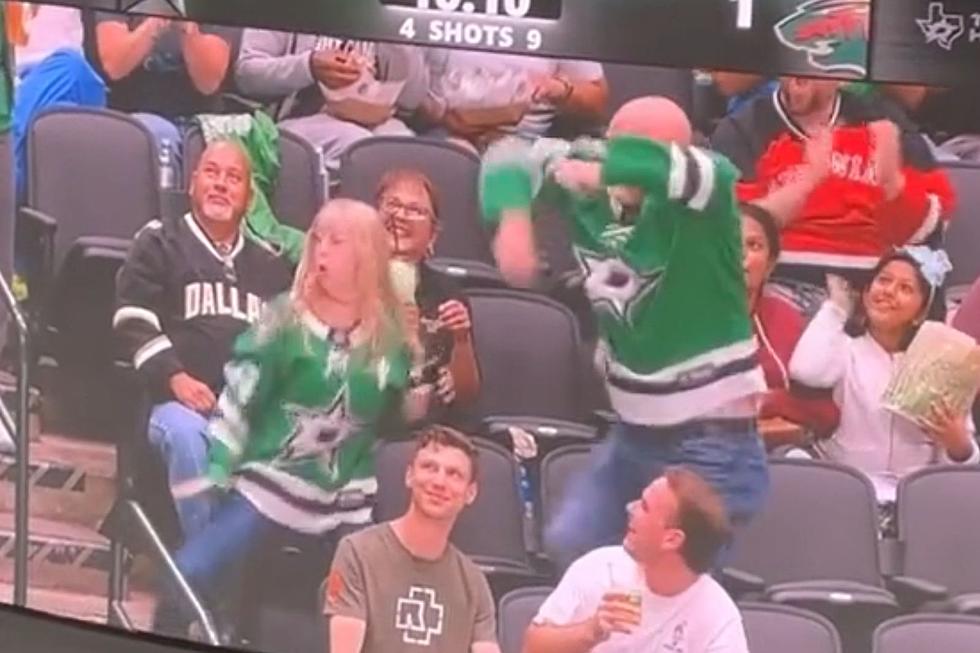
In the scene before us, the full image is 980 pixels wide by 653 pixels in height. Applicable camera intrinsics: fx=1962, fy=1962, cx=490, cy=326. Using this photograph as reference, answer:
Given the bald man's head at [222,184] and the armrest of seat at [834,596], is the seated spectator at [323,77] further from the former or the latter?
the armrest of seat at [834,596]

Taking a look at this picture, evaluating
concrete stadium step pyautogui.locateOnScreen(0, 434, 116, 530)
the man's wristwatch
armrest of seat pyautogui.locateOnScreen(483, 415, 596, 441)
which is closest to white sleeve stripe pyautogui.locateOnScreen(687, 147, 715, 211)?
the man's wristwatch

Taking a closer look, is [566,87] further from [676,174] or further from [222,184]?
[222,184]

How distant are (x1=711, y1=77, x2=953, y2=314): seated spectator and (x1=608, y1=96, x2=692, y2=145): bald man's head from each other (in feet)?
0.09

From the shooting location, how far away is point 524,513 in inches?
63.7

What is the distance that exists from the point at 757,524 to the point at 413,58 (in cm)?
47

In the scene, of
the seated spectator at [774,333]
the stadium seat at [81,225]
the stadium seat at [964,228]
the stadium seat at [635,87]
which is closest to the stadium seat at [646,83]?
the stadium seat at [635,87]

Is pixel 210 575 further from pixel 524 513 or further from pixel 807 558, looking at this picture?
pixel 807 558

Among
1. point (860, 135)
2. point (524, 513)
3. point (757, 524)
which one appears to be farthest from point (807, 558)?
point (860, 135)

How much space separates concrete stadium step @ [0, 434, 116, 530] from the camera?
5.69ft

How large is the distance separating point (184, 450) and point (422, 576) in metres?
0.24

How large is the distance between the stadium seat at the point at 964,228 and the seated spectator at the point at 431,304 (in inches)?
15.5

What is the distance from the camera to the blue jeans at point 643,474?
1.56 metres

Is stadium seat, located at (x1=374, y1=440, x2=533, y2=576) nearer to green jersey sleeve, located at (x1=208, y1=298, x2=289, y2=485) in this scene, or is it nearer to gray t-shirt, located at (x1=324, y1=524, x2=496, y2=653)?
gray t-shirt, located at (x1=324, y1=524, x2=496, y2=653)

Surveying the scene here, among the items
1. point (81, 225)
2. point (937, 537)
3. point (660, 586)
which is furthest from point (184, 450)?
point (937, 537)
